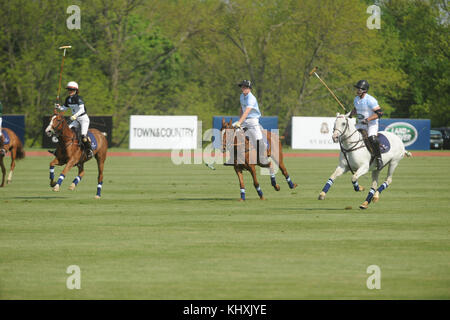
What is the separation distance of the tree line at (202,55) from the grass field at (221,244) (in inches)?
1453

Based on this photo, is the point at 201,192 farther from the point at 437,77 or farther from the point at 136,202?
the point at 437,77

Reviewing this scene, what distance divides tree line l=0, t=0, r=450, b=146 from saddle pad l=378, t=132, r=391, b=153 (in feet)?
129

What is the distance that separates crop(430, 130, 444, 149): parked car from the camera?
52656 millimetres

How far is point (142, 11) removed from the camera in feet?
202

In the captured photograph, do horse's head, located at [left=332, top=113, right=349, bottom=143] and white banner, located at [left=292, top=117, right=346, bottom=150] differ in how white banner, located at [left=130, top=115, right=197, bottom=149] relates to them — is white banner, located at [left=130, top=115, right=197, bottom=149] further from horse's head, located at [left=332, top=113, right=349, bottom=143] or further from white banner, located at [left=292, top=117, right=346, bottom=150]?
horse's head, located at [left=332, top=113, right=349, bottom=143]

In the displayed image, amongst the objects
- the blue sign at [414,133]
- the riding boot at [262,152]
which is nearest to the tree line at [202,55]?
the blue sign at [414,133]

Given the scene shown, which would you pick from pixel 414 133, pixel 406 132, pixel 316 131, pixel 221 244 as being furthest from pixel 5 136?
pixel 414 133

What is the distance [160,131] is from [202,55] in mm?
19352

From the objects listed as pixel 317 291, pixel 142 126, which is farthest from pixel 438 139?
pixel 317 291

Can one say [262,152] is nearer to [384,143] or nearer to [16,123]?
[384,143]

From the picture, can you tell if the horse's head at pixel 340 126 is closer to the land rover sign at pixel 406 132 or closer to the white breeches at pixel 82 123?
the white breeches at pixel 82 123

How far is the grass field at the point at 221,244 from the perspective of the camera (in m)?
8.25

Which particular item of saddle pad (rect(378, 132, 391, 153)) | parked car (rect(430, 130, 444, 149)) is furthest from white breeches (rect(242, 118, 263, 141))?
parked car (rect(430, 130, 444, 149))

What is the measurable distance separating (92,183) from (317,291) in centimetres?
1578
